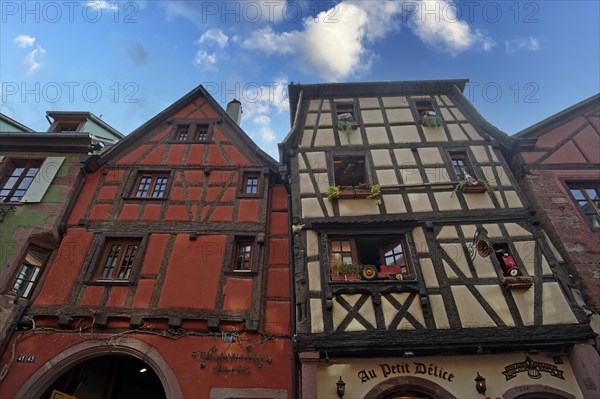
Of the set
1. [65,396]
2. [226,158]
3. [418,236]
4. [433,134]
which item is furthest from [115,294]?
[433,134]

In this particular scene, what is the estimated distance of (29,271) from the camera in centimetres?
920

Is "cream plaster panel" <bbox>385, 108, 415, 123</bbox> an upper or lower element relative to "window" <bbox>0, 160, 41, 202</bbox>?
upper

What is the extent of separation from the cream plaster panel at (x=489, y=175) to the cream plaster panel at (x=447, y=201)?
130 centimetres

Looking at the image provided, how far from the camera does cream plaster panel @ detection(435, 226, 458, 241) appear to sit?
8.70 meters

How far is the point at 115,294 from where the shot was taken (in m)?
8.70

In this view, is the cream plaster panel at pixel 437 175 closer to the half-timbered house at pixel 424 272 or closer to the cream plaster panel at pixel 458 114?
the half-timbered house at pixel 424 272

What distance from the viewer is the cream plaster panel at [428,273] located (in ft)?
26.3

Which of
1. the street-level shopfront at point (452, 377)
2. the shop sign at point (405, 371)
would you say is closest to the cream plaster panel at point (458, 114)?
the street-level shopfront at point (452, 377)

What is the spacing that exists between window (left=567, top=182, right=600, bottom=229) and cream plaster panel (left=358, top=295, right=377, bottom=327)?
21.5 ft

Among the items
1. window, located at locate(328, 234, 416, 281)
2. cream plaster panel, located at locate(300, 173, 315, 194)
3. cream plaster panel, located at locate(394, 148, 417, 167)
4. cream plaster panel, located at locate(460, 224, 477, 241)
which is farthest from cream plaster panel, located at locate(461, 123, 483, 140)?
cream plaster panel, located at locate(300, 173, 315, 194)

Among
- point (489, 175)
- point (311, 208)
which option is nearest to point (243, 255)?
point (311, 208)

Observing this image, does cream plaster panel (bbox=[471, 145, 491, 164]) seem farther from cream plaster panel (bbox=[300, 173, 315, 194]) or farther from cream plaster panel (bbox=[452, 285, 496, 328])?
cream plaster panel (bbox=[300, 173, 315, 194])

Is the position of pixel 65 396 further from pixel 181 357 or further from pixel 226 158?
pixel 226 158

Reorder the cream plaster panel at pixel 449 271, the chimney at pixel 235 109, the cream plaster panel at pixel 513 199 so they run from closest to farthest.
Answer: the cream plaster panel at pixel 449 271, the cream plaster panel at pixel 513 199, the chimney at pixel 235 109
